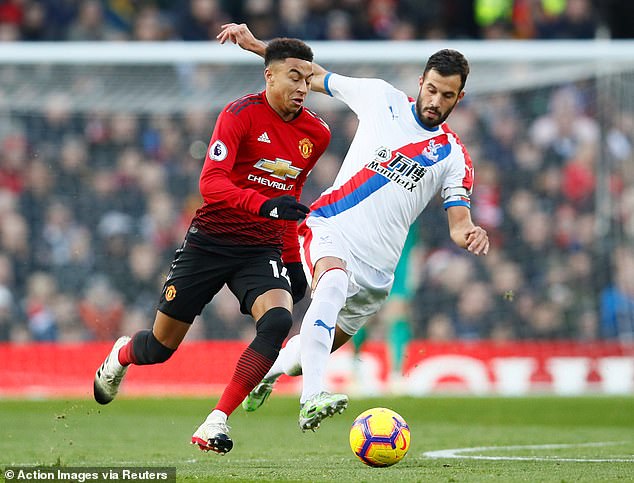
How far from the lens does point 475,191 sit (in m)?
17.4

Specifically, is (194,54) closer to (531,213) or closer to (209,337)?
(209,337)

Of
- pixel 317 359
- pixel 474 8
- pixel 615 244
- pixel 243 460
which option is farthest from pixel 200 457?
pixel 474 8

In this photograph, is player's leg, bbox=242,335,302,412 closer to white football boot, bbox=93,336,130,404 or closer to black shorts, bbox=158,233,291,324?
black shorts, bbox=158,233,291,324

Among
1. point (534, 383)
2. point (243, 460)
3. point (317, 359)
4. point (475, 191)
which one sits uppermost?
point (475, 191)

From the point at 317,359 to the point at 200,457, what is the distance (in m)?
1.28

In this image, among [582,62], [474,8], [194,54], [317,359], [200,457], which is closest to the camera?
[317,359]

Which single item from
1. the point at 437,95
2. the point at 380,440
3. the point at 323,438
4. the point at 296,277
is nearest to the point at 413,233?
the point at 323,438

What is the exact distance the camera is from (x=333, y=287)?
775 centimetres

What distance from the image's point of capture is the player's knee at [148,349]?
842 cm

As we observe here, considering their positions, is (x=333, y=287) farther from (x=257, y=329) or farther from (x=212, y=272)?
(x=212, y=272)

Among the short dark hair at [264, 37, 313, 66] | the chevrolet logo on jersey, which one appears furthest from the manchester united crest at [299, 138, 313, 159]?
the short dark hair at [264, 37, 313, 66]

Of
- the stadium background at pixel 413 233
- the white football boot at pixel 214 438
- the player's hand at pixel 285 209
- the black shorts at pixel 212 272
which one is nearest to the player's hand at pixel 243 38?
the black shorts at pixel 212 272

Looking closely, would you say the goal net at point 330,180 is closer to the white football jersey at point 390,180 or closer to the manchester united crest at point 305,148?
the white football jersey at point 390,180

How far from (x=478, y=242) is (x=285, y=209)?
1.30 meters
